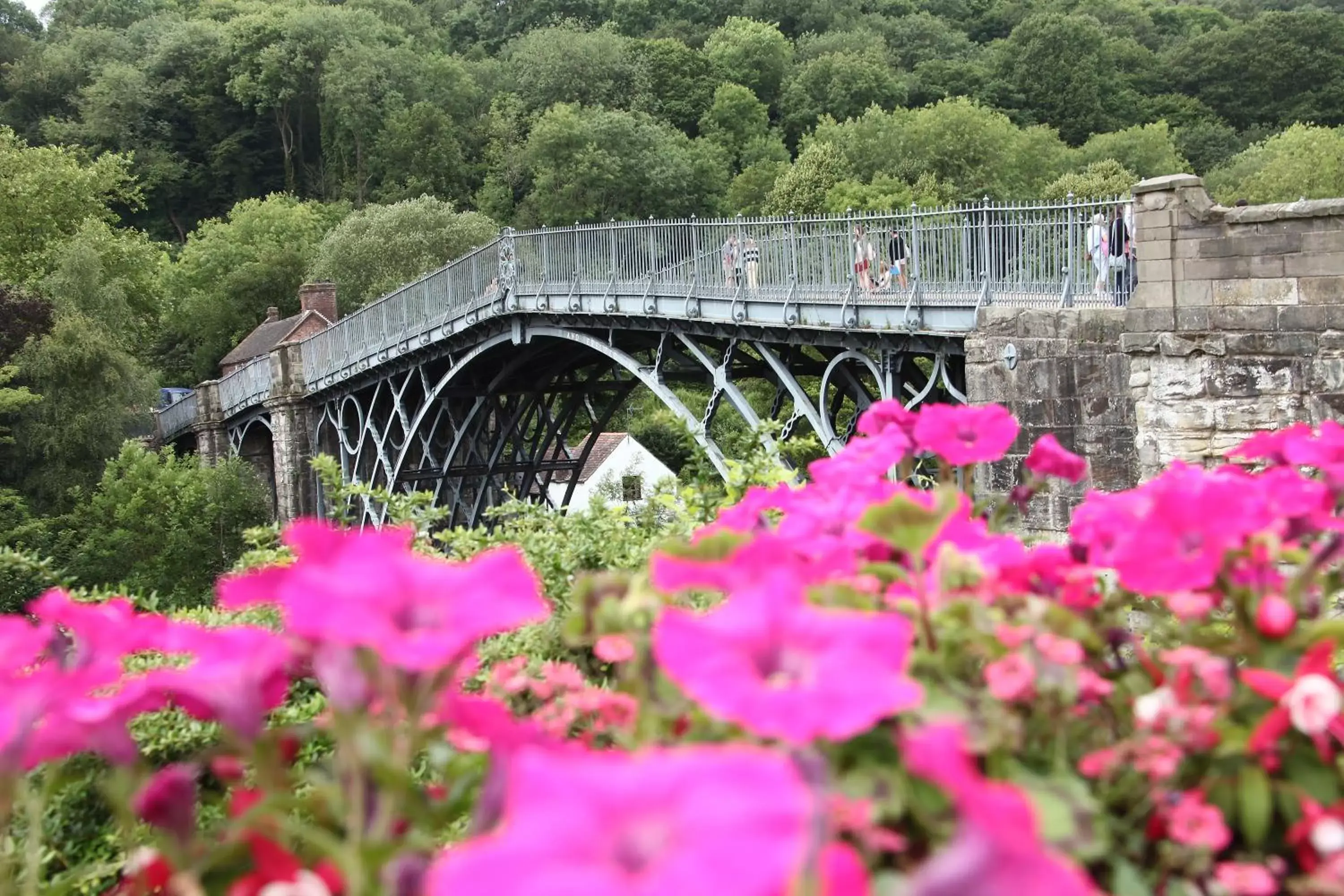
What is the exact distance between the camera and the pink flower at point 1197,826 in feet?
4.13

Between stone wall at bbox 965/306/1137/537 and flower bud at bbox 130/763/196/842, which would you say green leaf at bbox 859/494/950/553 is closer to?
flower bud at bbox 130/763/196/842

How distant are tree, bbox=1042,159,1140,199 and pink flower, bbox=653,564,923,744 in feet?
124

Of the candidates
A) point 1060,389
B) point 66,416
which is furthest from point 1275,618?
point 66,416

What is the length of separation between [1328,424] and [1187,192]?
8.50 metres

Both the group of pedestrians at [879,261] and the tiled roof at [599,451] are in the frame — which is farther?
the tiled roof at [599,451]

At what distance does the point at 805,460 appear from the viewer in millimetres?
24203

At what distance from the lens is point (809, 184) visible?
1738 inches

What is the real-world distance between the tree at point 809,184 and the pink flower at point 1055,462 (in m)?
40.8

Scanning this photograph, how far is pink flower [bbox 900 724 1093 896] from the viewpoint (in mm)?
917

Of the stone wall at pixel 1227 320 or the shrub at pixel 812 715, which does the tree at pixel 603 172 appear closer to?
the stone wall at pixel 1227 320

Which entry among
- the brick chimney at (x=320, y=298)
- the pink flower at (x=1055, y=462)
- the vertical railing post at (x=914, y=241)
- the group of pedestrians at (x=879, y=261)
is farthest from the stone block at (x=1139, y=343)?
the brick chimney at (x=320, y=298)

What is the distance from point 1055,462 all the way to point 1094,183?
4359cm

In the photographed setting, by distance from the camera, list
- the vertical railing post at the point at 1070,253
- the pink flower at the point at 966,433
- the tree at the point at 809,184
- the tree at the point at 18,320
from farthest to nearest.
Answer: the tree at the point at 809,184 < the tree at the point at 18,320 < the vertical railing post at the point at 1070,253 < the pink flower at the point at 966,433

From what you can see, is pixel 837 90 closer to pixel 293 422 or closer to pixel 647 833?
pixel 293 422
